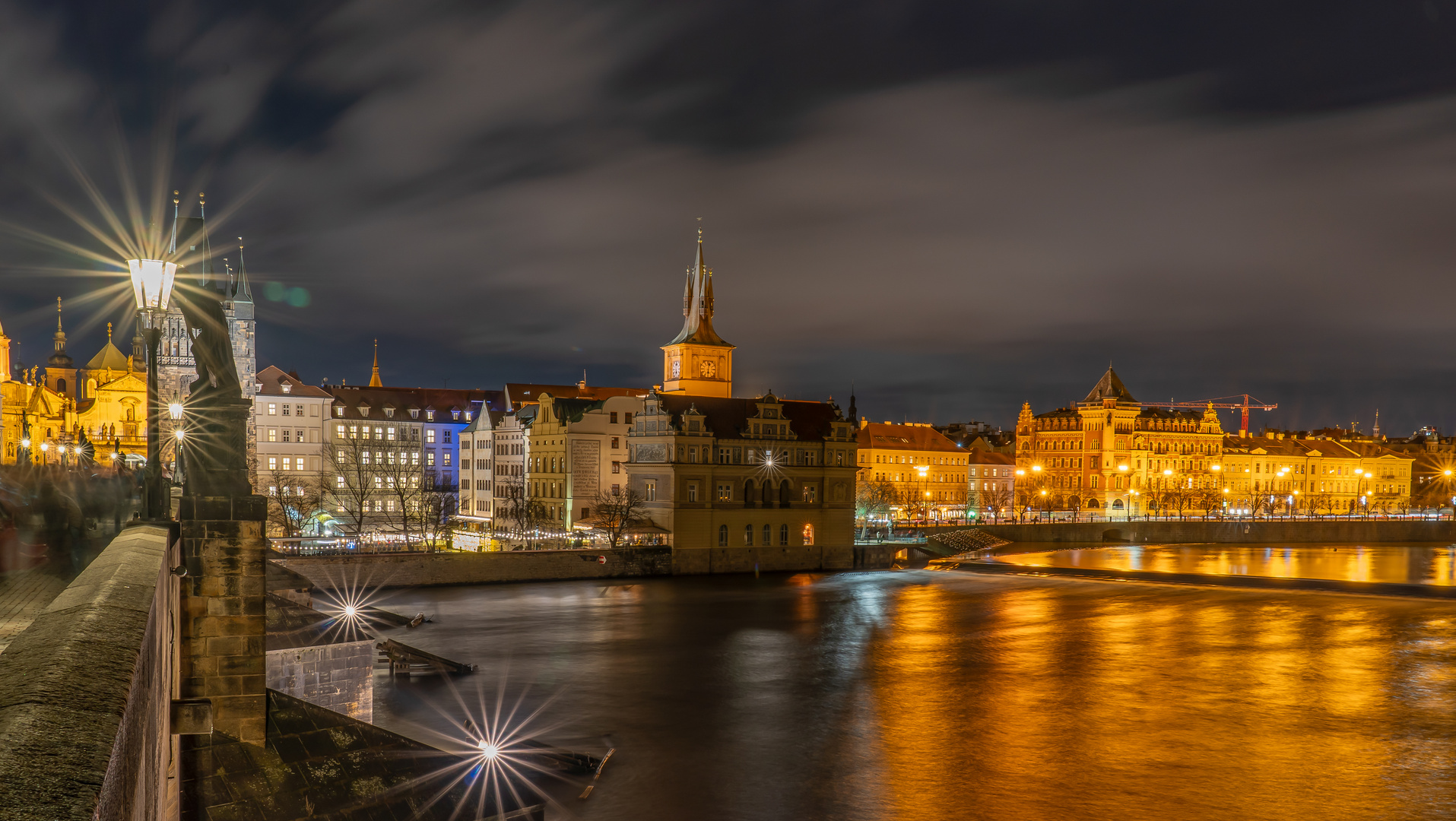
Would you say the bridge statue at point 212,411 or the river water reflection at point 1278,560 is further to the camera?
the river water reflection at point 1278,560

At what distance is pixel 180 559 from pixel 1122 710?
25356 mm

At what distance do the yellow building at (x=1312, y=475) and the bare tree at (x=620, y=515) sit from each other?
89855 mm

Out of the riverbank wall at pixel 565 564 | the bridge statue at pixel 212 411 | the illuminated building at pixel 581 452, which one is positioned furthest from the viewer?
the illuminated building at pixel 581 452

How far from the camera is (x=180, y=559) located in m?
12.4

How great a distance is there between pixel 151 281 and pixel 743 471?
173 ft

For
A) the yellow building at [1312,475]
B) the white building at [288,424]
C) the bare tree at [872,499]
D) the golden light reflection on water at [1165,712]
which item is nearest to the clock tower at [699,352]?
the bare tree at [872,499]

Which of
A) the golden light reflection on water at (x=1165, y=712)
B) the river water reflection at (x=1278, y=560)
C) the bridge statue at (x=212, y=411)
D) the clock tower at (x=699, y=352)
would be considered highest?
the clock tower at (x=699, y=352)

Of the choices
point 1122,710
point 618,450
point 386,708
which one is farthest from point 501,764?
point 618,450

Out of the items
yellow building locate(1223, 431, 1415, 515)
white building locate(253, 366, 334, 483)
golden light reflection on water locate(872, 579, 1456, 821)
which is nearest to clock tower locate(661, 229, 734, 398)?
white building locate(253, 366, 334, 483)

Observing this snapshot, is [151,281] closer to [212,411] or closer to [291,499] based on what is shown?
[212,411]

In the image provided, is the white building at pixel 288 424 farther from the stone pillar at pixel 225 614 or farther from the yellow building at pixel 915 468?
the stone pillar at pixel 225 614

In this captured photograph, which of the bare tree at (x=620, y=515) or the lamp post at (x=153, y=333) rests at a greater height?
the lamp post at (x=153, y=333)

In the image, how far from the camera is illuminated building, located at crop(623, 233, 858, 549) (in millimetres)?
61469

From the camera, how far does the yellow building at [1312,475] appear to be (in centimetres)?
13350
